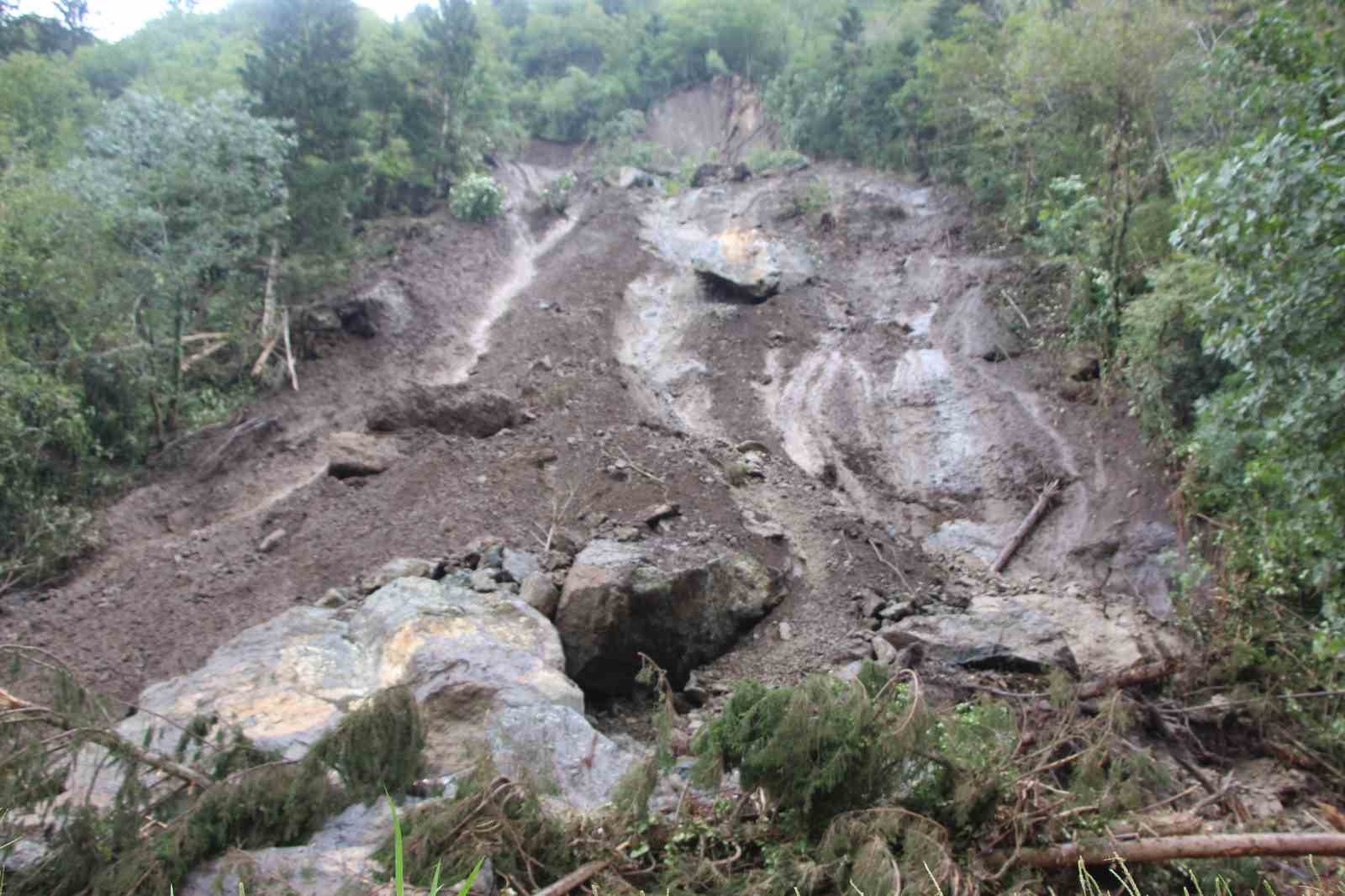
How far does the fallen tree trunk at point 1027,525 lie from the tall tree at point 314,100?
42.6 ft

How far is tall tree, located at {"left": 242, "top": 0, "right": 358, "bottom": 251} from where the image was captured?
604 inches

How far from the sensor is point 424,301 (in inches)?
674

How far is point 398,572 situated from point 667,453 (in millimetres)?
3638

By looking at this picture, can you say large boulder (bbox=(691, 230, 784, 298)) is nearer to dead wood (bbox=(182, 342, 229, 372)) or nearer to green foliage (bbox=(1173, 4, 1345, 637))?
dead wood (bbox=(182, 342, 229, 372))

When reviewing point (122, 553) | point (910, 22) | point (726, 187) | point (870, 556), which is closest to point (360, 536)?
point (122, 553)

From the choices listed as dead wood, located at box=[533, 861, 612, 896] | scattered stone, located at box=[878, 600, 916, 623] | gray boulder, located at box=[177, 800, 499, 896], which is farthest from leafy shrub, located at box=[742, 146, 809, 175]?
gray boulder, located at box=[177, 800, 499, 896]

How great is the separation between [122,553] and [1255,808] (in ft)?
36.8

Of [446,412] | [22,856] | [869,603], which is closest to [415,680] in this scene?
[22,856]

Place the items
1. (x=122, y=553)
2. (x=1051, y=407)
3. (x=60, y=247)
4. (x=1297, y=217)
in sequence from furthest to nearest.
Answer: (x=1051, y=407) < (x=60, y=247) < (x=122, y=553) < (x=1297, y=217)

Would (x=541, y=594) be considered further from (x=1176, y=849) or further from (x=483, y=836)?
(x=1176, y=849)

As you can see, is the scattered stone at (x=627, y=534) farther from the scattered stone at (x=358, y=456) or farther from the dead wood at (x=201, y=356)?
the dead wood at (x=201, y=356)

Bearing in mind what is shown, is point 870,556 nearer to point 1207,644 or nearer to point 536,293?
point 1207,644

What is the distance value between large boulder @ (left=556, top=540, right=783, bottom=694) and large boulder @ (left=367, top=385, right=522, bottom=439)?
3.91 meters

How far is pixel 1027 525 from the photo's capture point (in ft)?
34.7
